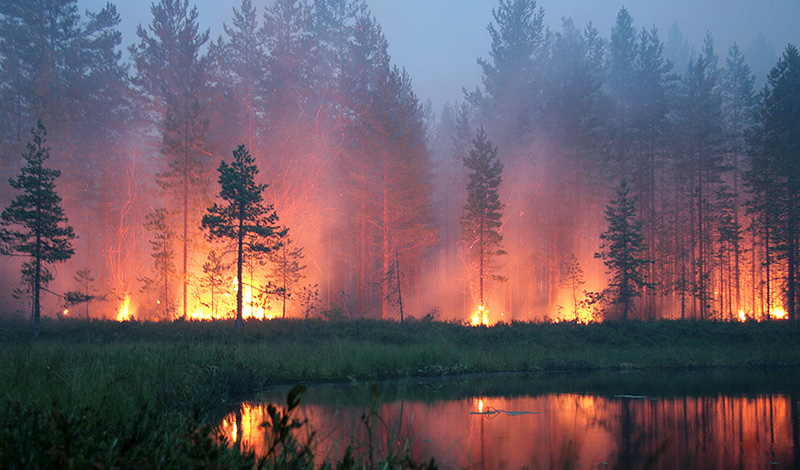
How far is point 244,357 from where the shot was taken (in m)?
16.7

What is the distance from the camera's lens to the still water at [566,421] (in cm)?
827

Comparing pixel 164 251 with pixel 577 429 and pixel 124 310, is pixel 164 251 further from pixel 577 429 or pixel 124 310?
pixel 577 429

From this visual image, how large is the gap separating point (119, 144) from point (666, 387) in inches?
1584

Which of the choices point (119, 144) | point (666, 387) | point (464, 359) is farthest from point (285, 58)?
point (666, 387)

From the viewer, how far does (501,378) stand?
59.8ft

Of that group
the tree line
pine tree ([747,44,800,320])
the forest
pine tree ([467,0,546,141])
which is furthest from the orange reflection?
pine tree ([467,0,546,141])

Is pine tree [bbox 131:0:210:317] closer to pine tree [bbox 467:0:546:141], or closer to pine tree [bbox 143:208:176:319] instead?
pine tree [bbox 143:208:176:319]

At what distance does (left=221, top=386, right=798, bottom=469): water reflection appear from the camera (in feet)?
27.1

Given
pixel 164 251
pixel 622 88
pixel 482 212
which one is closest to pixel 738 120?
pixel 622 88

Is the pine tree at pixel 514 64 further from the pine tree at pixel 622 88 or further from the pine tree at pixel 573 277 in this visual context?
the pine tree at pixel 573 277

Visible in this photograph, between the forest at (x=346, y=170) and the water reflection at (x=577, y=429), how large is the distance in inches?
722

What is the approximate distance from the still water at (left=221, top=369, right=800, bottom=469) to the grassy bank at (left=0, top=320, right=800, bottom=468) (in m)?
1.41

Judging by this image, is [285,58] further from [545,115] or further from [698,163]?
[698,163]

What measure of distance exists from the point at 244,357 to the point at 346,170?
26.7m
